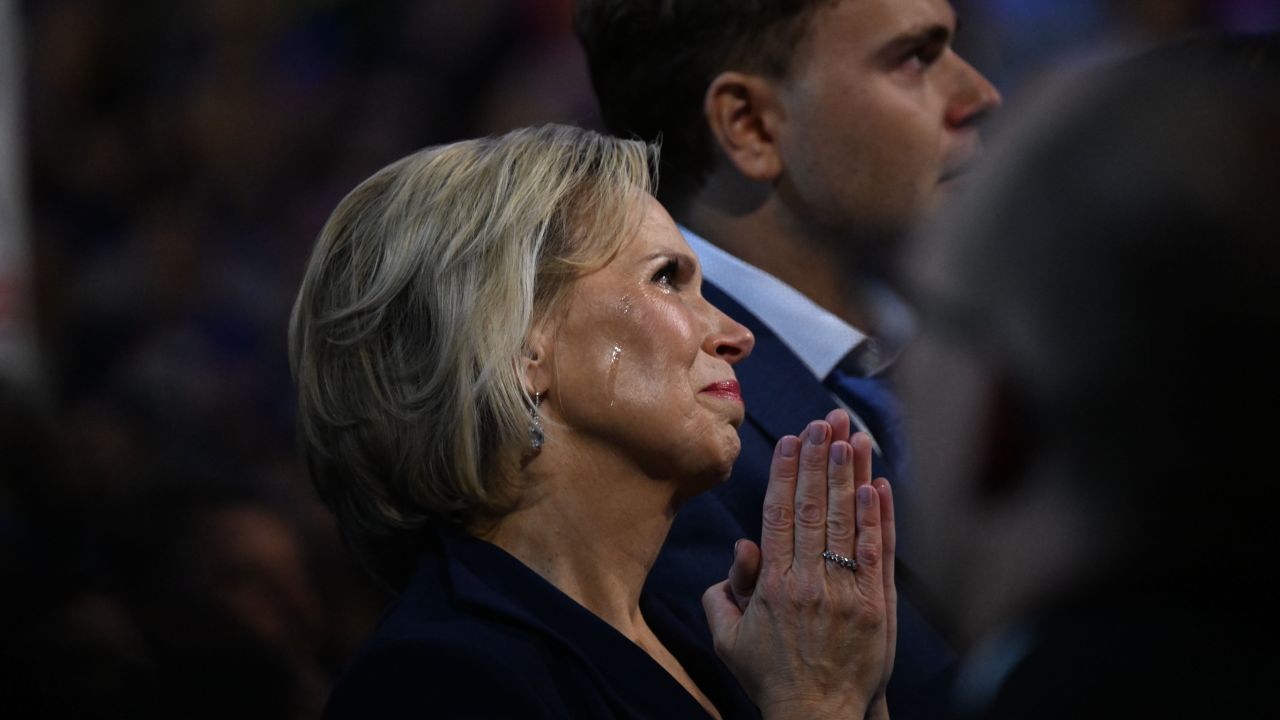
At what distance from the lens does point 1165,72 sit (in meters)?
1.07

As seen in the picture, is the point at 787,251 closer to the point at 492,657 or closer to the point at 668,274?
the point at 668,274

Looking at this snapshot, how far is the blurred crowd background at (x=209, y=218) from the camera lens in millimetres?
3986

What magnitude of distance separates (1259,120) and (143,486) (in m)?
3.58

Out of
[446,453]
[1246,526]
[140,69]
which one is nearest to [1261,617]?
[1246,526]

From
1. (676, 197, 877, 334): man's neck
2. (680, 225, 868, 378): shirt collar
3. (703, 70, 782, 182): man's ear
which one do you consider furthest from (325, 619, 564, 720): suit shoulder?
(703, 70, 782, 182): man's ear

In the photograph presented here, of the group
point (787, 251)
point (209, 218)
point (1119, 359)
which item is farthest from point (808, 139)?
point (209, 218)

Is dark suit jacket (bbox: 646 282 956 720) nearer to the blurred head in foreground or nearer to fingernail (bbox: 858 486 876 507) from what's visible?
fingernail (bbox: 858 486 876 507)

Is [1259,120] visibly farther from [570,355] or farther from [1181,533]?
[570,355]

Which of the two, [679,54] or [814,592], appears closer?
[814,592]

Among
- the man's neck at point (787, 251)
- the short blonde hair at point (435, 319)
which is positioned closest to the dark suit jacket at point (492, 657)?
the short blonde hair at point (435, 319)

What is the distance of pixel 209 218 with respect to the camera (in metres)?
6.16

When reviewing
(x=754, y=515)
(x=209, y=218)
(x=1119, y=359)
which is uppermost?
(x=1119, y=359)

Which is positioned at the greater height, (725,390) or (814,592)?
(725,390)

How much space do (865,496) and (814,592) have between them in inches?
5.7
